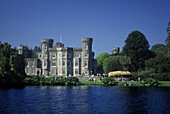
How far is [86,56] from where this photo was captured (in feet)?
275

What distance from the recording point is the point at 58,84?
2418 inches

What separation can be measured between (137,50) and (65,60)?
24680 mm

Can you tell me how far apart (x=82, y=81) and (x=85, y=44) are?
22.5 m

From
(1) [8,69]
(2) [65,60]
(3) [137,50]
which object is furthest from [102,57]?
(1) [8,69]

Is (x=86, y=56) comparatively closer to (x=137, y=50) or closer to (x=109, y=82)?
(x=137, y=50)

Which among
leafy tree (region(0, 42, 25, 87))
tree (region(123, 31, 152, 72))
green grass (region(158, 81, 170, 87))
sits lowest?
green grass (region(158, 81, 170, 87))

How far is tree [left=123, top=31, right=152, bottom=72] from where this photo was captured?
235ft

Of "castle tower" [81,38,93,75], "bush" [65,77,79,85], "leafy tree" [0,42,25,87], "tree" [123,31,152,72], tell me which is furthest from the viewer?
"castle tower" [81,38,93,75]

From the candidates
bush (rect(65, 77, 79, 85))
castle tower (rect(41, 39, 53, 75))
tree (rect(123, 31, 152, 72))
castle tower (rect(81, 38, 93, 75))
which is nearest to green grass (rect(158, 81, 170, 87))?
tree (rect(123, 31, 152, 72))

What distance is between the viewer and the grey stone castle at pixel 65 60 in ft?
275

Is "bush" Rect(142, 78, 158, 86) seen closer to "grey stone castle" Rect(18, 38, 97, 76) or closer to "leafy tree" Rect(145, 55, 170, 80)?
"leafy tree" Rect(145, 55, 170, 80)

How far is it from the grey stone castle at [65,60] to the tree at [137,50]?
1378 centimetres

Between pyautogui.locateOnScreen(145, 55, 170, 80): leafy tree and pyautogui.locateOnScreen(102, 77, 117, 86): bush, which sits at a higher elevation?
pyautogui.locateOnScreen(145, 55, 170, 80): leafy tree

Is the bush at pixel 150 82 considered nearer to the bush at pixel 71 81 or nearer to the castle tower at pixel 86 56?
the bush at pixel 71 81
